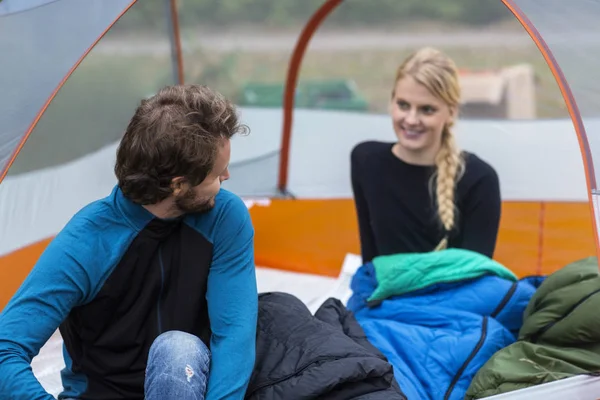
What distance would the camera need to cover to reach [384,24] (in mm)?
9406

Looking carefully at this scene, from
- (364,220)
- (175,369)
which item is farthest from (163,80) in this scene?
(175,369)

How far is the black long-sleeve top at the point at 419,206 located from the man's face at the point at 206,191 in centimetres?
85

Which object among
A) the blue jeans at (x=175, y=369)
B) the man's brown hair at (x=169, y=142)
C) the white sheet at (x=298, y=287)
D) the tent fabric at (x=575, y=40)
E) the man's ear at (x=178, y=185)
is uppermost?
the tent fabric at (x=575, y=40)

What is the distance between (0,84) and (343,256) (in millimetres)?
1371

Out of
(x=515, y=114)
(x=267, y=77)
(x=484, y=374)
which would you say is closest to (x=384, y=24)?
(x=267, y=77)

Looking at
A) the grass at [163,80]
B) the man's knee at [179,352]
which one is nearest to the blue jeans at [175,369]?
the man's knee at [179,352]

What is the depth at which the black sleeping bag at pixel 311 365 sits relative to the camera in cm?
130

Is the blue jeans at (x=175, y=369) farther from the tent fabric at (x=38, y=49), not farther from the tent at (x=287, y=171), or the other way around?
the tent at (x=287, y=171)

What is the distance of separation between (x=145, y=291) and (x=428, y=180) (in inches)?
38.2

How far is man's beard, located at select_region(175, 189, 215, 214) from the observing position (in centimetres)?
132

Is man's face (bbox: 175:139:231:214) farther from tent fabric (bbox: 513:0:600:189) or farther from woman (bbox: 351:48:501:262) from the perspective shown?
woman (bbox: 351:48:501:262)

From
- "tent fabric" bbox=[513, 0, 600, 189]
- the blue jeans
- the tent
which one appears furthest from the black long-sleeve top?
the blue jeans

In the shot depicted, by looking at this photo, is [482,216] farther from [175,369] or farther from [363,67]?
[363,67]

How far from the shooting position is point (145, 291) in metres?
1.35
